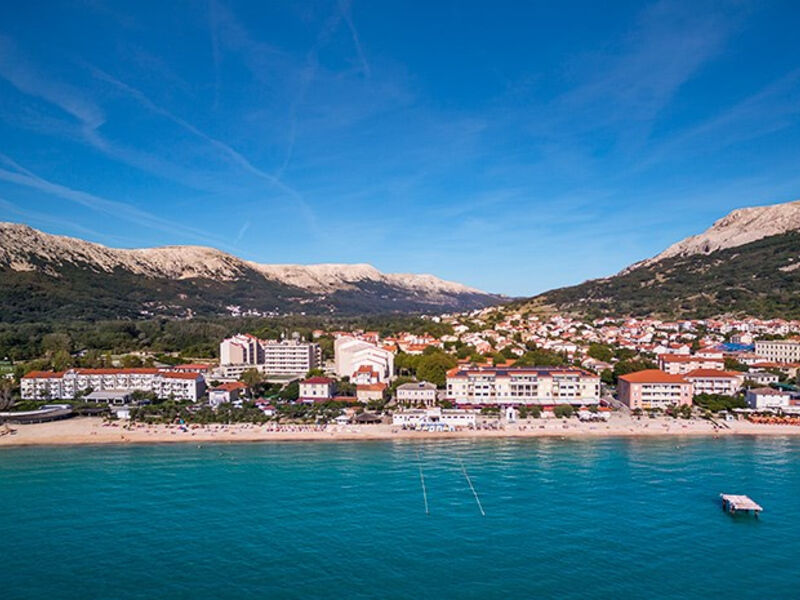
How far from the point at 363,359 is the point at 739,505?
29374 mm

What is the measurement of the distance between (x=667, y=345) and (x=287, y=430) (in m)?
39.1

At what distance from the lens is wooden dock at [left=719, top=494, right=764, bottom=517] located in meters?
19.7

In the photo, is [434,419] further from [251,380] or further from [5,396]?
[5,396]

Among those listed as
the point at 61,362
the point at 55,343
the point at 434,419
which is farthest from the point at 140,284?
the point at 434,419

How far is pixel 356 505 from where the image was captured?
20.5 m

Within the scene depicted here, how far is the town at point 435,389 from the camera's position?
110 feet

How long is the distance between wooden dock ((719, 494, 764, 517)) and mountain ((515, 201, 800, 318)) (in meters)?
49.0

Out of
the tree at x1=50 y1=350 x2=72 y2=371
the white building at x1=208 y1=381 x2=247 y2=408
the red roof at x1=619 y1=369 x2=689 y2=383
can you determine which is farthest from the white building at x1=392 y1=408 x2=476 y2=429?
the tree at x1=50 y1=350 x2=72 y2=371

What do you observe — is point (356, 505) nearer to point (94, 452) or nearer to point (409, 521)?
point (409, 521)

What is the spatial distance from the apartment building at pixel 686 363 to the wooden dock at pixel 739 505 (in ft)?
78.3

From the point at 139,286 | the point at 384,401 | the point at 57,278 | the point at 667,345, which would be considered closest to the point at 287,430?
the point at 384,401

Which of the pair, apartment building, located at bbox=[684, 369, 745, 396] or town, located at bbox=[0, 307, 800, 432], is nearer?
town, located at bbox=[0, 307, 800, 432]

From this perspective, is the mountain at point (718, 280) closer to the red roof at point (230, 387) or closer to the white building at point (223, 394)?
the red roof at point (230, 387)

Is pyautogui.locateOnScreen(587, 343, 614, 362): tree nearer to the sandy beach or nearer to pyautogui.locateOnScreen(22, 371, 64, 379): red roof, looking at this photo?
the sandy beach
